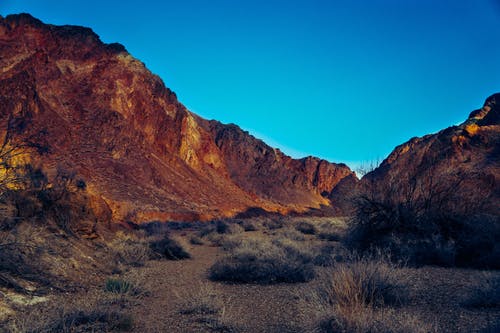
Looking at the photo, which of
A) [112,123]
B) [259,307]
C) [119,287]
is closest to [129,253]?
[119,287]

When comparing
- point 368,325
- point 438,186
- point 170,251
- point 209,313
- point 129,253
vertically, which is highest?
point 438,186

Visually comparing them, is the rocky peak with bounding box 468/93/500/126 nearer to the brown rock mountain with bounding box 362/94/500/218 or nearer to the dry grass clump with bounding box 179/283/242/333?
the brown rock mountain with bounding box 362/94/500/218

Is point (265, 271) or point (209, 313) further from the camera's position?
point (265, 271)

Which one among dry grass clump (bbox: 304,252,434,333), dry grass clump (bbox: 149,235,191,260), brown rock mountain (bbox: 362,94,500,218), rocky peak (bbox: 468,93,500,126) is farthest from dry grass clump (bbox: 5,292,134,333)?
rocky peak (bbox: 468,93,500,126)

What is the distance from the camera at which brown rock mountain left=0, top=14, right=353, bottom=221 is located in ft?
125

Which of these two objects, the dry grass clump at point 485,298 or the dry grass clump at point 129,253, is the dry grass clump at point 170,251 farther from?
the dry grass clump at point 485,298

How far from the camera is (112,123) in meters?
46.2

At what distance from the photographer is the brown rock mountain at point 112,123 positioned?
125 ft

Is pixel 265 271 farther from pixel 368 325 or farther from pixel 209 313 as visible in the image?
pixel 368 325

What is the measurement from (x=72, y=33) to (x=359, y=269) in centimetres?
5790

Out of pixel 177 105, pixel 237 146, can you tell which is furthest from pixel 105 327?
pixel 237 146

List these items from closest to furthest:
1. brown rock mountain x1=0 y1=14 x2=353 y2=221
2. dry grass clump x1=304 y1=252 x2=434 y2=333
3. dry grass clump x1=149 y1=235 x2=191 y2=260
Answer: dry grass clump x1=304 y1=252 x2=434 y2=333
dry grass clump x1=149 y1=235 x2=191 y2=260
brown rock mountain x1=0 y1=14 x2=353 y2=221

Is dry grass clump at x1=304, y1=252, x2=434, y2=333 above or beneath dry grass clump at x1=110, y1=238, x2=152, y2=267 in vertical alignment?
above

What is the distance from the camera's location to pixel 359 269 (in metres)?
5.53
